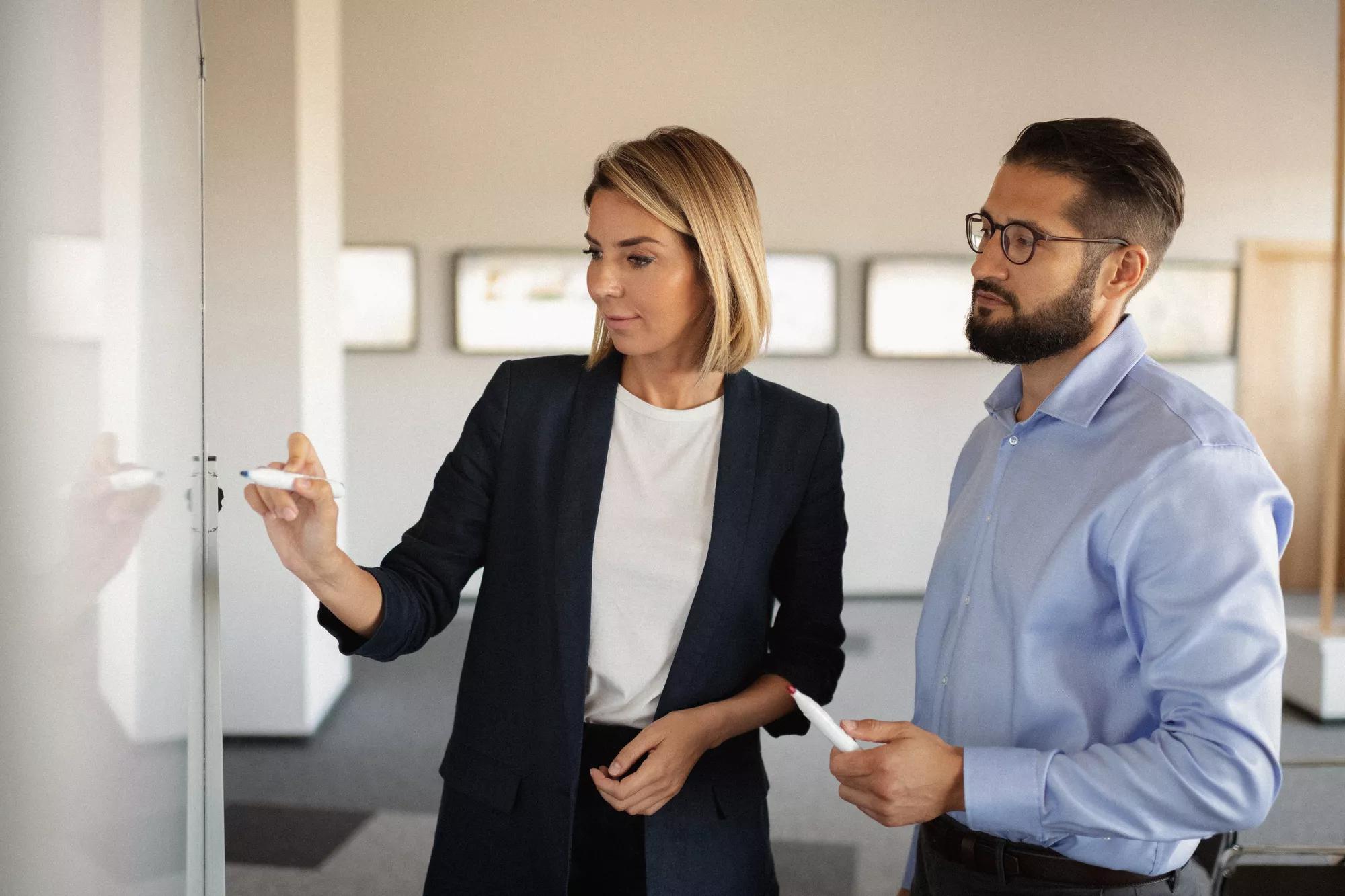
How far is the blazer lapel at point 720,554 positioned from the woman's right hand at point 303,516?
432 millimetres

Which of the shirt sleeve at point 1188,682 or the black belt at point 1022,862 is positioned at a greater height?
the shirt sleeve at point 1188,682

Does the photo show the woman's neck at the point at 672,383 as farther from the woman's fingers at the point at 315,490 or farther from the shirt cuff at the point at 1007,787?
the shirt cuff at the point at 1007,787

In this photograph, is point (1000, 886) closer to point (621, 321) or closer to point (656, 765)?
point (656, 765)

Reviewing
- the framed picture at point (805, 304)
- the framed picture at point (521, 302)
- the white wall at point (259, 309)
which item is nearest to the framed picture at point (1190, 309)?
the framed picture at point (805, 304)

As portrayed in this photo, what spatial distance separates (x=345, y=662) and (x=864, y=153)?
397 cm

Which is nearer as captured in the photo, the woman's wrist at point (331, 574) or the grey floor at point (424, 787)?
the woman's wrist at point (331, 574)

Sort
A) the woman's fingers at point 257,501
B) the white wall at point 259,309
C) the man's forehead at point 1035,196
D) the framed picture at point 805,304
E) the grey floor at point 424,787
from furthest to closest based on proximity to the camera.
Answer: the framed picture at point 805,304 → the white wall at point 259,309 → the grey floor at point 424,787 → the man's forehead at point 1035,196 → the woman's fingers at point 257,501

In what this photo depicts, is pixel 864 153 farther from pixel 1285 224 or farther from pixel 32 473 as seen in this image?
pixel 32 473

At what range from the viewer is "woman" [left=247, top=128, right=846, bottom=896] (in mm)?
1360

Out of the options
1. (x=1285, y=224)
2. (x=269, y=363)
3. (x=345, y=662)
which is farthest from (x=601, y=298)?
(x=1285, y=224)

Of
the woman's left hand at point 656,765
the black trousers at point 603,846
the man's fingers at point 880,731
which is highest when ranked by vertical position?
the man's fingers at point 880,731

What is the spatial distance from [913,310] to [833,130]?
3.72 feet

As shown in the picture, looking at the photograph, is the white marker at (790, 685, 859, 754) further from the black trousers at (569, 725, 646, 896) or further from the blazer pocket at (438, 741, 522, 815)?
the blazer pocket at (438, 741, 522, 815)

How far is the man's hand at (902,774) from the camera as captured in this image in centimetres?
109
